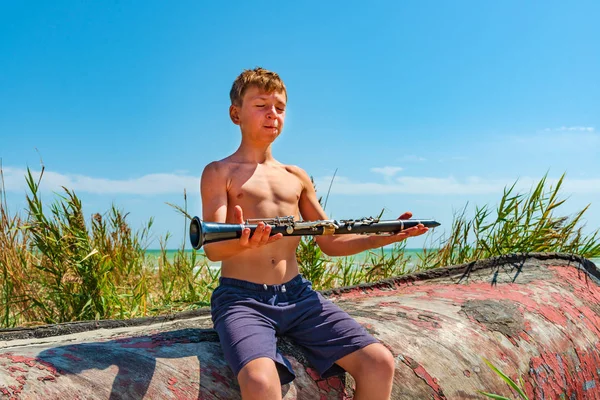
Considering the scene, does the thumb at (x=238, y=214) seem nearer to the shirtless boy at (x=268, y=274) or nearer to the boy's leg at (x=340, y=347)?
the shirtless boy at (x=268, y=274)

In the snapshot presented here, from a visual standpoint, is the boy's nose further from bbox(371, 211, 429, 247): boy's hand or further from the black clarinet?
bbox(371, 211, 429, 247): boy's hand

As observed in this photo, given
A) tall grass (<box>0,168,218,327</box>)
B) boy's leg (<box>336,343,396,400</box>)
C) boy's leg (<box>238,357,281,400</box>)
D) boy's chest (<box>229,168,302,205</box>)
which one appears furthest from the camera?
tall grass (<box>0,168,218,327</box>)

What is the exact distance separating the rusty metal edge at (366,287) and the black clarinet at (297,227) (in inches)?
38.3

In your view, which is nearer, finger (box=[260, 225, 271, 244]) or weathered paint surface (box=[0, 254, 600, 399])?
weathered paint surface (box=[0, 254, 600, 399])

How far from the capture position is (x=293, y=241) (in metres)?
2.45

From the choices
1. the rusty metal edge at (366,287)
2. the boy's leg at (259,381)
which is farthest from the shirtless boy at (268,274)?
the rusty metal edge at (366,287)

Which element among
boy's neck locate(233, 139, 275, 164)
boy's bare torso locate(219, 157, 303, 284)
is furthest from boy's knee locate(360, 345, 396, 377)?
boy's neck locate(233, 139, 275, 164)

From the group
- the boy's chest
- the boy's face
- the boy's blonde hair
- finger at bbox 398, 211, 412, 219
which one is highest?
the boy's blonde hair

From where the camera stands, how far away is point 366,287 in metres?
3.40

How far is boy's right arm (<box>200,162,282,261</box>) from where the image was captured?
1964 mm

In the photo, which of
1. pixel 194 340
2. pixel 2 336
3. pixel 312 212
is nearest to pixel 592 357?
pixel 312 212

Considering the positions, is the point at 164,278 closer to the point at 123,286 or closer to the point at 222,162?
the point at 123,286

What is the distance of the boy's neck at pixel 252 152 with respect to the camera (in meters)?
2.56

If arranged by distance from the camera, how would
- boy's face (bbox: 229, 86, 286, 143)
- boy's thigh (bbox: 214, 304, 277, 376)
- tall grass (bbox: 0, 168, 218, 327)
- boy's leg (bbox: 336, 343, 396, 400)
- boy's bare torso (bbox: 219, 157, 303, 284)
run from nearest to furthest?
1. boy's thigh (bbox: 214, 304, 277, 376)
2. boy's leg (bbox: 336, 343, 396, 400)
3. boy's bare torso (bbox: 219, 157, 303, 284)
4. boy's face (bbox: 229, 86, 286, 143)
5. tall grass (bbox: 0, 168, 218, 327)
